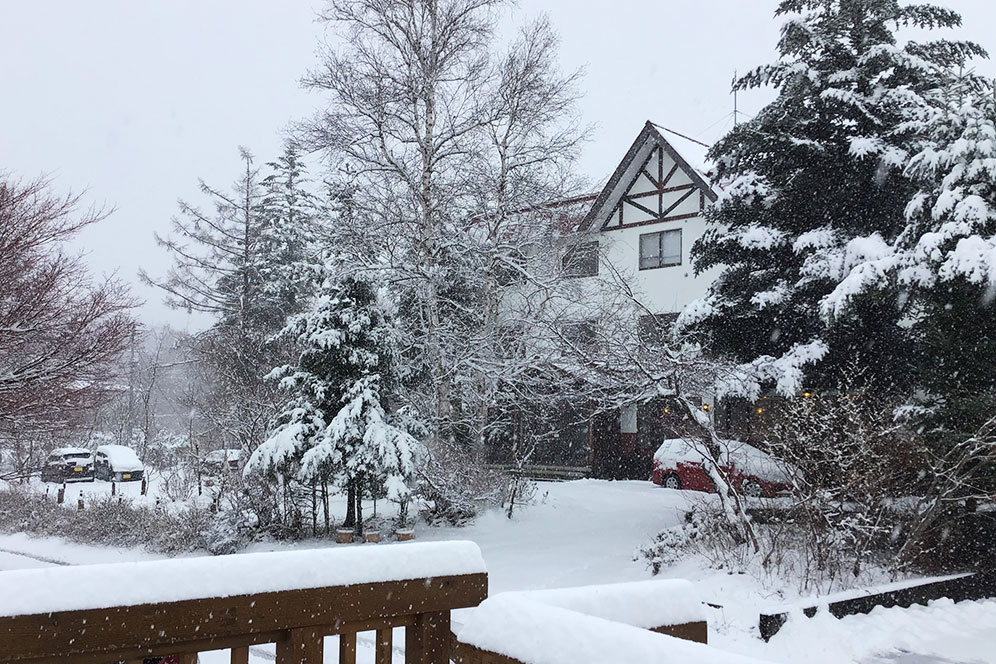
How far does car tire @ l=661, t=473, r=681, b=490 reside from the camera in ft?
65.6

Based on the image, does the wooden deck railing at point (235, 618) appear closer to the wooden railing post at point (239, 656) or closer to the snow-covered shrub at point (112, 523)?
the wooden railing post at point (239, 656)

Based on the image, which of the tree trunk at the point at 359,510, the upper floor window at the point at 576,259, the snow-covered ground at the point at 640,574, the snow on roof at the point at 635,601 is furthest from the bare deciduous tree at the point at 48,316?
the snow on roof at the point at 635,601

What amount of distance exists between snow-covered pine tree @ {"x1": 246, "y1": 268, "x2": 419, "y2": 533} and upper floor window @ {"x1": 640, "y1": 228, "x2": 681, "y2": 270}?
10.8 m

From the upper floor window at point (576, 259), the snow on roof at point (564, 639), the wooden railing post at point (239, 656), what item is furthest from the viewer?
the upper floor window at point (576, 259)

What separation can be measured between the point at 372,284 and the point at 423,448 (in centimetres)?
322

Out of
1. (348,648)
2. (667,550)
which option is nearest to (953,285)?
(667,550)

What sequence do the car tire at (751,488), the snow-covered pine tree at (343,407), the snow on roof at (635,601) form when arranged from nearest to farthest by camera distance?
the snow on roof at (635,601) < the car tire at (751,488) < the snow-covered pine tree at (343,407)

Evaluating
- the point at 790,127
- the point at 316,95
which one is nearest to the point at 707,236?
the point at 790,127

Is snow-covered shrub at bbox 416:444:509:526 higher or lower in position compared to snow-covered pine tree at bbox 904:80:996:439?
lower

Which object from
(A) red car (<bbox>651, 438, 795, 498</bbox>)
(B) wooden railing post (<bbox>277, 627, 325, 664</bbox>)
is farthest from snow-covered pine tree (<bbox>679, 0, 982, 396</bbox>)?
(B) wooden railing post (<bbox>277, 627, 325, 664</bbox>)

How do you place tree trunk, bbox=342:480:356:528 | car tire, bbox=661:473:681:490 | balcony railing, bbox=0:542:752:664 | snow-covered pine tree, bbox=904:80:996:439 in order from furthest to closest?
car tire, bbox=661:473:681:490, tree trunk, bbox=342:480:356:528, snow-covered pine tree, bbox=904:80:996:439, balcony railing, bbox=0:542:752:664

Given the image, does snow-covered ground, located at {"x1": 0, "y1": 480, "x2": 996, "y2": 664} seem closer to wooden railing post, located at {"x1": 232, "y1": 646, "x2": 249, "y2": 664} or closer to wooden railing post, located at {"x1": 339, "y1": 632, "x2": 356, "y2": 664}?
wooden railing post, located at {"x1": 339, "y1": 632, "x2": 356, "y2": 664}

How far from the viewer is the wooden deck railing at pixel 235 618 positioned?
77.7 inches

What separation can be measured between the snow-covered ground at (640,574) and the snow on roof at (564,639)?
548cm
